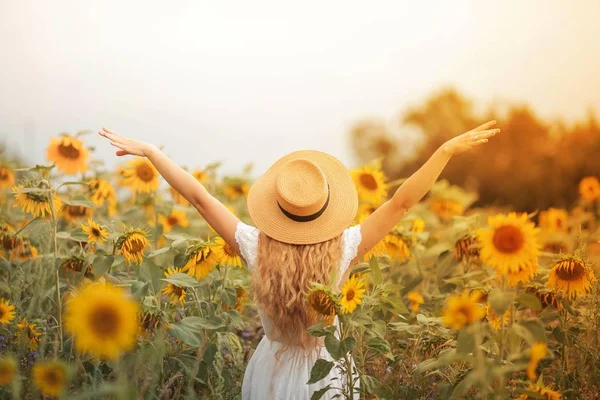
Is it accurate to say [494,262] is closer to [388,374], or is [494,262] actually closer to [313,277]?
[313,277]

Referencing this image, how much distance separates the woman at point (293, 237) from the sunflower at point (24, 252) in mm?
993

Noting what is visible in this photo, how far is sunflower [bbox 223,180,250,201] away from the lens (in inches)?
190

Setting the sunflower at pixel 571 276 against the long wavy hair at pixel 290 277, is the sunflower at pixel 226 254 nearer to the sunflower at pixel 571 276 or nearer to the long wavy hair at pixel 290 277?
the long wavy hair at pixel 290 277

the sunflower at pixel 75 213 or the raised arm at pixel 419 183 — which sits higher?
the sunflower at pixel 75 213

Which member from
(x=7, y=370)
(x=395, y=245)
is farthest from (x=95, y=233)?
(x=395, y=245)

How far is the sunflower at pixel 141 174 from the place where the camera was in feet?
12.1

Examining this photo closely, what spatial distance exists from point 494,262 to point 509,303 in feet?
0.42

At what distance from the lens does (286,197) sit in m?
2.17

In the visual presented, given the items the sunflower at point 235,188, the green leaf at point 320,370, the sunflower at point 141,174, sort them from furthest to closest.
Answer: the sunflower at point 235,188, the sunflower at point 141,174, the green leaf at point 320,370

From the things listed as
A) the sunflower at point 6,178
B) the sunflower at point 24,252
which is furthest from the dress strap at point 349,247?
the sunflower at point 6,178

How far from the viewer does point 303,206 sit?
2.16 m

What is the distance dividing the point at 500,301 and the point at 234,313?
3.91ft

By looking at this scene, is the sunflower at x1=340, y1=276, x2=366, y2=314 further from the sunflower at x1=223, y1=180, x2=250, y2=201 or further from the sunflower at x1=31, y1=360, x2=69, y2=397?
the sunflower at x1=223, y1=180, x2=250, y2=201

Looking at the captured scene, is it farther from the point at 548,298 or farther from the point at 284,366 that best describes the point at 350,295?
the point at 548,298
